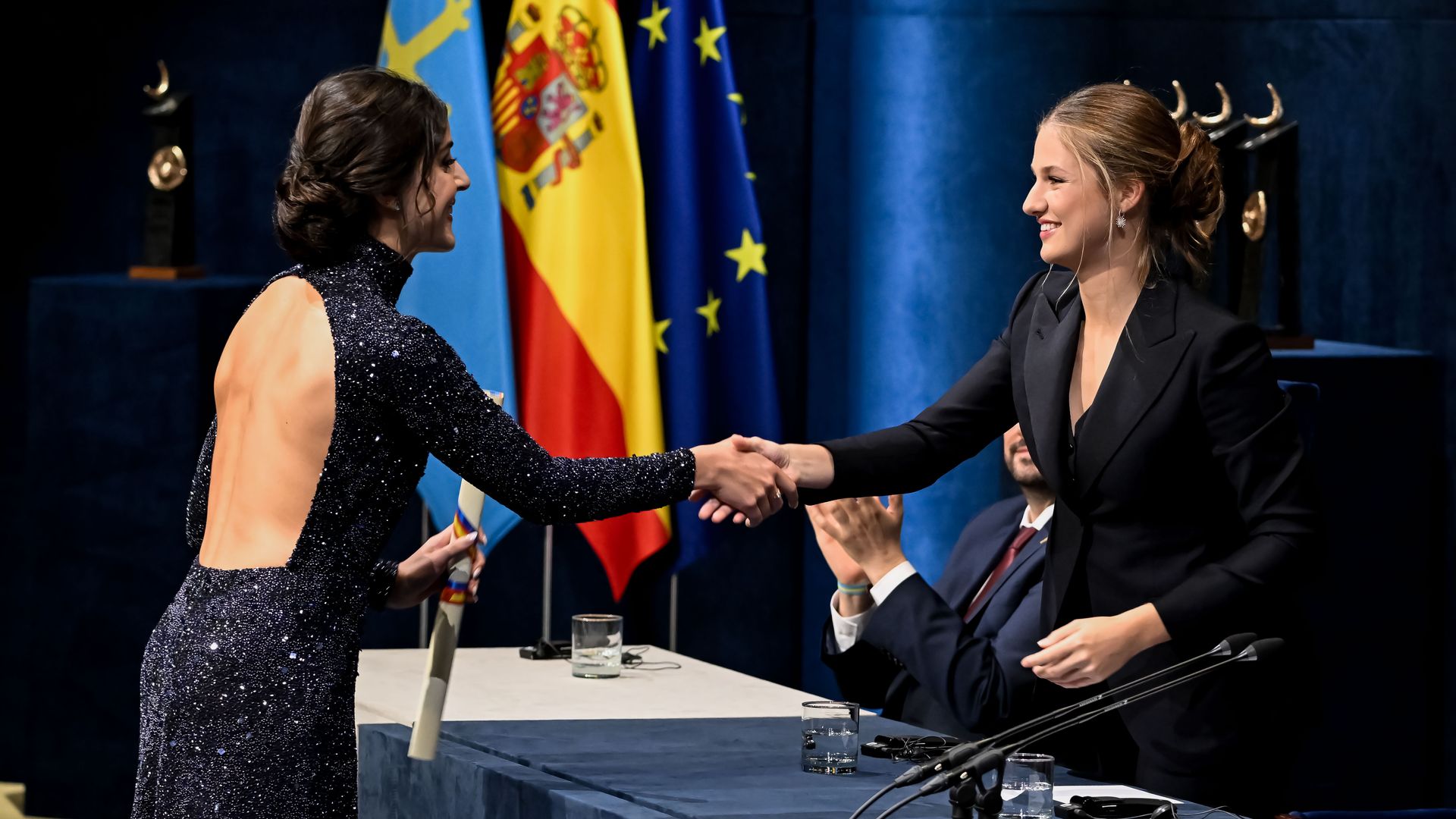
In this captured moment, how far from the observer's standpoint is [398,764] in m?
2.88

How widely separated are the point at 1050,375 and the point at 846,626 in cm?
85

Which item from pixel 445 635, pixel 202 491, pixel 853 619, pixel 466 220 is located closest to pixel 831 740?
pixel 445 635

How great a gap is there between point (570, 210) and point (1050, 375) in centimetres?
235

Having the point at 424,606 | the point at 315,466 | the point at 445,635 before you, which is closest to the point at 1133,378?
the point at 445,635

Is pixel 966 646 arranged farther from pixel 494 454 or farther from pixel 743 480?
pixel 494 454

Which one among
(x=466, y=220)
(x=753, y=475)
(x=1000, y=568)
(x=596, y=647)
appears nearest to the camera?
(x=753, y=475)

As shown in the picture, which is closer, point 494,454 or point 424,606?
point 494,454

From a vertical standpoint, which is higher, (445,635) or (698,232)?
(698,232)

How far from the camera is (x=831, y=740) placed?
2502 millimetres

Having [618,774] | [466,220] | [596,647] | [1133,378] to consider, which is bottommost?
[618,774]

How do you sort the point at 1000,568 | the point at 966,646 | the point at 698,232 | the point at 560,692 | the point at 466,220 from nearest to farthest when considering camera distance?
the point at 966,646
the point at 560,692
the point at 1000,568
the point at 466,220
the point at 698,232

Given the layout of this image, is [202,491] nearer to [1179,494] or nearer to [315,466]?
[315,466]

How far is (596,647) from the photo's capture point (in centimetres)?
366

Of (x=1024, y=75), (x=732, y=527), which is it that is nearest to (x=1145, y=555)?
(x=1024, y=75)
